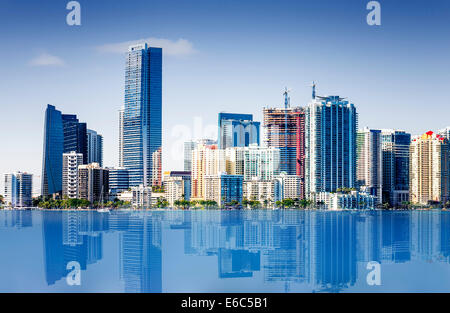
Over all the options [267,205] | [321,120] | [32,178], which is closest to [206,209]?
[267,205]

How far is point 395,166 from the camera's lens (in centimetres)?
6322

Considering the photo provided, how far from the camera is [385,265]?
10.6 m

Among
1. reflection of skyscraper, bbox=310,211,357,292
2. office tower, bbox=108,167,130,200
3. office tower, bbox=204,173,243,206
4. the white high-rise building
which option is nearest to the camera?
reflection of skyscraper, bbox=310,211,357,292

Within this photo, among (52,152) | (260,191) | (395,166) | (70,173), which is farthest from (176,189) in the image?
(395,166)

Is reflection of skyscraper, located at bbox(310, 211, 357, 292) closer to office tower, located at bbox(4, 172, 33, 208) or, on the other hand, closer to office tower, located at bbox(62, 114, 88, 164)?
office tower, located at bbox(4, 172, 33, 208)

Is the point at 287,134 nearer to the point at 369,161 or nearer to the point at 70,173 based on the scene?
the point at 369,161

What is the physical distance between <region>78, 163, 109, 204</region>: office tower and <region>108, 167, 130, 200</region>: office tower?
382 cm

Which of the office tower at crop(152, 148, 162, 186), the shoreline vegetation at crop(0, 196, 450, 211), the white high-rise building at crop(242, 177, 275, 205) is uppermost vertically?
the office tower at crop(152, 148, 162, 186)

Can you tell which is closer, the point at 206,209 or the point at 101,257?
the point at 101,257

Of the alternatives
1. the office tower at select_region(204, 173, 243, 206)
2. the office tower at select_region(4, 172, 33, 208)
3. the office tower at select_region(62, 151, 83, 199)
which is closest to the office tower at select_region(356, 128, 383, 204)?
the office tower at select_region(204, 173, 243, 206)

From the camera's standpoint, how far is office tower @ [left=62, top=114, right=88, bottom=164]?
64938mm
